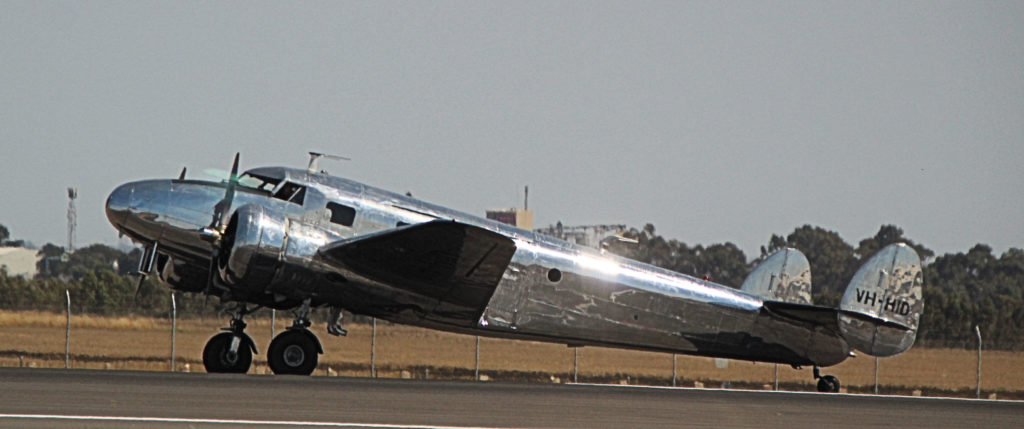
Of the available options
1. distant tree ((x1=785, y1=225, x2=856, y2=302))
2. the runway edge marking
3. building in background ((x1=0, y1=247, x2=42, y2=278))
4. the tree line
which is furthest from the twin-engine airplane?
building in background ((x1=0, y1=247, x2=42, y2=278))

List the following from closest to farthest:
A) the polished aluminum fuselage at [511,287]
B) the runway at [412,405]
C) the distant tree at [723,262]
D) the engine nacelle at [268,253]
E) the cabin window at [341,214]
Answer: the runway at [412,405], the engine nacelle at [268,253], the polished aluminum fuselage at [511,287], the cabin window at [341,214], the distant tree at [723,262]

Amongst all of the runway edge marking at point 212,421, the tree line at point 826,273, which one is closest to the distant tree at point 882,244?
the tree line at point 826,273

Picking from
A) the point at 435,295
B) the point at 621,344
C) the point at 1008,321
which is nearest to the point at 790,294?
the point at 621,344

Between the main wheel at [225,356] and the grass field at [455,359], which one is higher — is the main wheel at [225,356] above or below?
above

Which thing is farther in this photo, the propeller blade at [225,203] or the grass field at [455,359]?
the grass field at [455,359]

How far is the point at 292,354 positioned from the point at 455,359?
17.8 metres

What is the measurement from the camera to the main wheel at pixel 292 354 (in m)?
18.6

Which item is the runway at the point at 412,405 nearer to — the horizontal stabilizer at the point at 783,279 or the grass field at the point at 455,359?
the horizontal stabilizer at the point at 783,279

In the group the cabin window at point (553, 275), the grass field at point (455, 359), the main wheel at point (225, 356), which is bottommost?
the grass field at point (455, 359)

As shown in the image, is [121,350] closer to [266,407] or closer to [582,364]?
[582,364]

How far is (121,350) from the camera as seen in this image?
1406 inches

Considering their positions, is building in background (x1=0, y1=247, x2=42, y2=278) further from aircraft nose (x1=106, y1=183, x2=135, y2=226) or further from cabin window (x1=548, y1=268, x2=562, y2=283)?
cabin window (x1=548, y1=268, x2=562, y2=283)

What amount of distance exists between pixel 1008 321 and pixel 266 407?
159ft

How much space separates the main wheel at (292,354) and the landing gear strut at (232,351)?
38 centimetres
